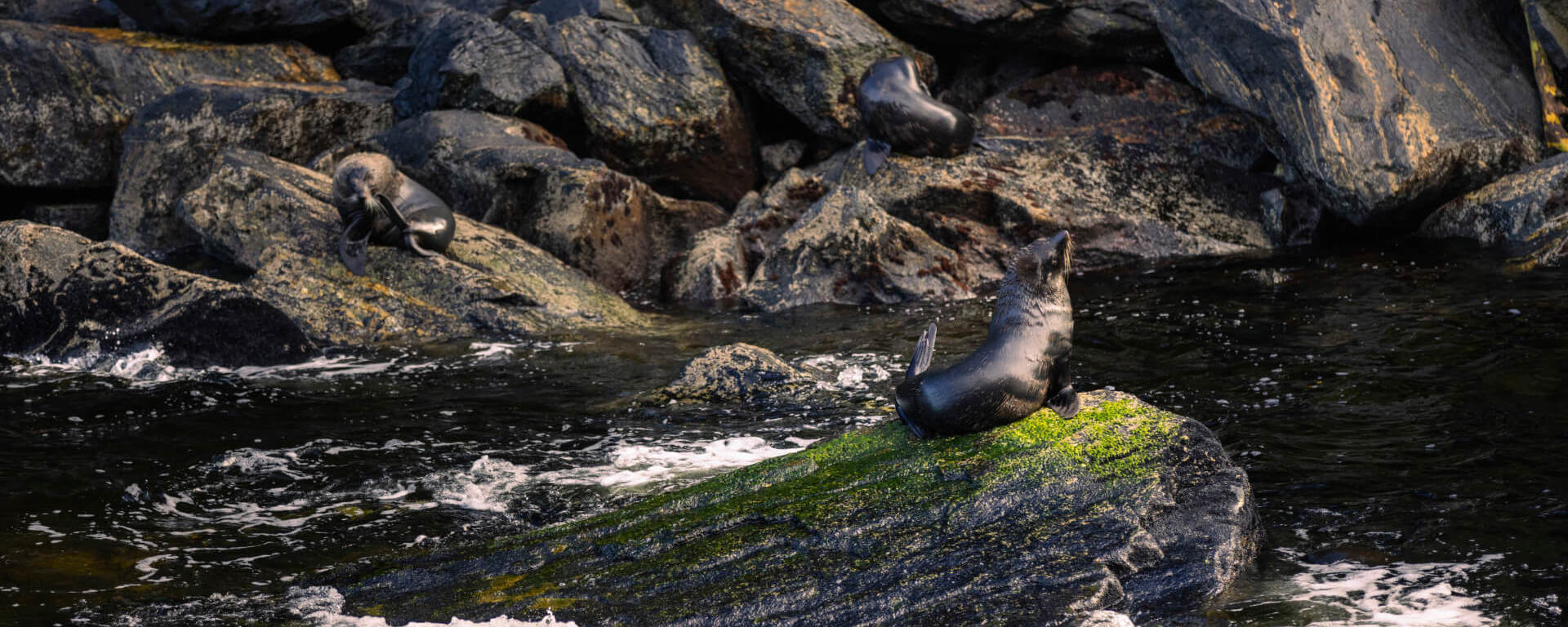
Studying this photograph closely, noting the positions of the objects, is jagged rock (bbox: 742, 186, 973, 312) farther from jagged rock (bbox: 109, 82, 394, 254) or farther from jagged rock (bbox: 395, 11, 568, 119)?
jagged rock (bbox: 109, 82, 394, 254)

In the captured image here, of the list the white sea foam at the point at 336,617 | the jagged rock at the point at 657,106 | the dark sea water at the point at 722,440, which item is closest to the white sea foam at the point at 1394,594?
the dark sea water at the point at 722,440

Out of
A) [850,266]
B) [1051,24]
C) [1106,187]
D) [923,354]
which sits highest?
[1051,24]

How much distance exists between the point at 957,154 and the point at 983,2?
248cm

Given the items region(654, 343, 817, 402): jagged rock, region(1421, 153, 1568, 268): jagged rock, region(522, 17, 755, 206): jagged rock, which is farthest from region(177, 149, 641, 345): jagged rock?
region(1421, 153, 1568, 268): jagged rock

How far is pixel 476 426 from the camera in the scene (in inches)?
271

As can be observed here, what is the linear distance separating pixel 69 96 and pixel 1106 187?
1134cm

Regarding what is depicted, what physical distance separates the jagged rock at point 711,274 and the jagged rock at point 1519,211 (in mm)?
6496

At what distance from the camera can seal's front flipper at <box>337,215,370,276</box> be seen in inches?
384

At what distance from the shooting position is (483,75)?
12.8 metres

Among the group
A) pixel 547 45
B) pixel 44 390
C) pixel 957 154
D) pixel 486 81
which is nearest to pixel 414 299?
pixel 44 390

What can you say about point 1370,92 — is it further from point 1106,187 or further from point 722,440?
point 722,440

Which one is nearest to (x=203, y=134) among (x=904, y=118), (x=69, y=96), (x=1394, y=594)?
(x=69, y=96)

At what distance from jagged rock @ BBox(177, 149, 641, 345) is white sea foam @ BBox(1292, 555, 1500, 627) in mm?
6728

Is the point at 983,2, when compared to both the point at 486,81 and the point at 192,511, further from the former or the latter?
the point at 192,511
